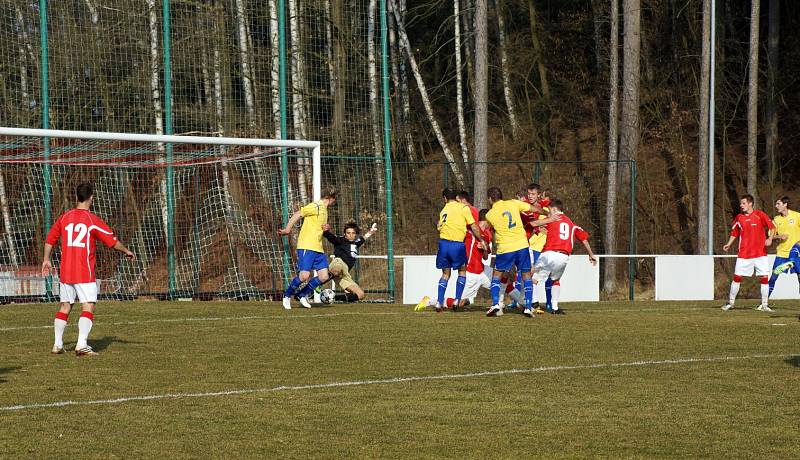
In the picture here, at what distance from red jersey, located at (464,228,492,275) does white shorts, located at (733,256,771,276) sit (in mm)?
4763

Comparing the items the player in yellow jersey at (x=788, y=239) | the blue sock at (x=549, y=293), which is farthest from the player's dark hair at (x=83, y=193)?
the player in yellow jersey at (x=788, y=239)

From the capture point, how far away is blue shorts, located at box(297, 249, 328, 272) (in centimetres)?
1859

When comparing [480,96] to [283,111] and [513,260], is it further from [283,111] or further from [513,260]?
[513,260]

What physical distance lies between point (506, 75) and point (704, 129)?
912cm

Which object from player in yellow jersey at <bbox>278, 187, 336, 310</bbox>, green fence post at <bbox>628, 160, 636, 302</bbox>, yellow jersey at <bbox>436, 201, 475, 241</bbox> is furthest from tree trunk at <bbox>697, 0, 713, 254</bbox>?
player in yellow jersey at <bbox>278, 187, 336, 310</bbox>

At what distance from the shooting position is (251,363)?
1145cm

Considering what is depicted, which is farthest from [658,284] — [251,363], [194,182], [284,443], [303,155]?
[284,443]

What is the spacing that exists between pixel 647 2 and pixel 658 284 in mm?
16488

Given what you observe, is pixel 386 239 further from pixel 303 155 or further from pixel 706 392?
pixel 706 392

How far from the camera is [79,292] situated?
1195 centimetres

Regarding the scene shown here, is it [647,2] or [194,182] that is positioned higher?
[647,2]

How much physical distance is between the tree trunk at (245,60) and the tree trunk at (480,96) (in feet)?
17.7

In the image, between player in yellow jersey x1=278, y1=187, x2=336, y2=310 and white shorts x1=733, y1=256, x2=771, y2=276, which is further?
white shorts x1=733, y1=256, x2=771, y2=276

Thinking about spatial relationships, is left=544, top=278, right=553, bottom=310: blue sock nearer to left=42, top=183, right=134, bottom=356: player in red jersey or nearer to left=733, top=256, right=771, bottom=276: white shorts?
left=733, top=256, right=771, bottom=276: white shorts
